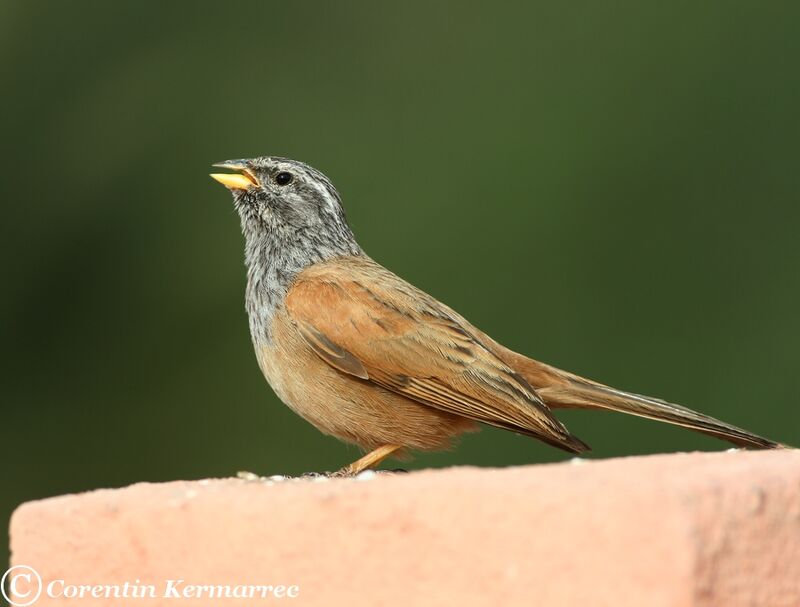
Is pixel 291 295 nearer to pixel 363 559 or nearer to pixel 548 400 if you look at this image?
pixel 548 400

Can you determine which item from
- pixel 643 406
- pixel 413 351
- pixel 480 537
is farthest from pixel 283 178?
pixel 480 537

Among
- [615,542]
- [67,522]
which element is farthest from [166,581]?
[615,542]
